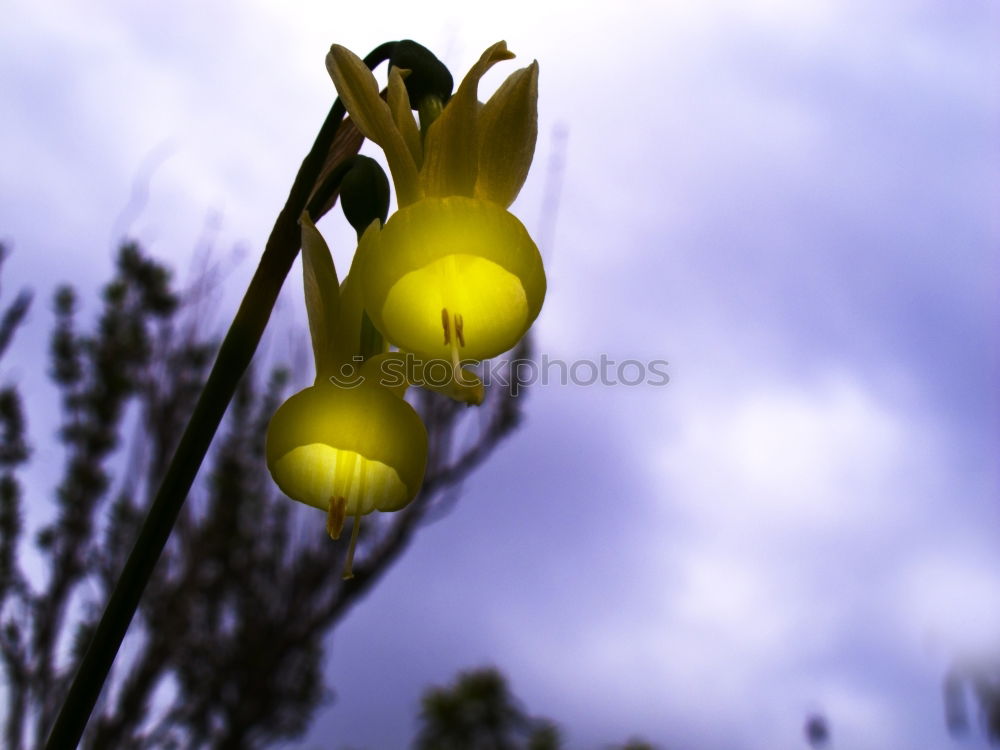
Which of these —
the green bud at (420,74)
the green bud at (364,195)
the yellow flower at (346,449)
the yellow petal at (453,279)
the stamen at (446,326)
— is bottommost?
the yellow flower at (346,449)

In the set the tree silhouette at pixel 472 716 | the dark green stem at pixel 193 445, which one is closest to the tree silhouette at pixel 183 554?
the tree silhouette at pixel 472 716

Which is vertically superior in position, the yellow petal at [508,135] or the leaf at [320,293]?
the yellow petal at [508,135]

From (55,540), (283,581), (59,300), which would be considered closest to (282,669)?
(283,581)

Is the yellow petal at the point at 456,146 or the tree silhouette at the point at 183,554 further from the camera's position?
the tree silhouette at the point at 183,554

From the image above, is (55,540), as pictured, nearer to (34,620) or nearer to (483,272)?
(34,620)

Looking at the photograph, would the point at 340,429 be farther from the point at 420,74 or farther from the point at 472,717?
the point at 472,717

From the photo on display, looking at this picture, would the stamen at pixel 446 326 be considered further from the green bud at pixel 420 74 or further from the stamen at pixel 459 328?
the green bud at pixel 420 74

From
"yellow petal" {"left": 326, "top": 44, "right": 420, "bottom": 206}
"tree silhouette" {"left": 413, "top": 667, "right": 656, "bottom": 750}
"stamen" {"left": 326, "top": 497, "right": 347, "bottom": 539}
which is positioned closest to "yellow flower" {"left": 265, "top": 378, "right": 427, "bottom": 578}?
"stamen" {"left": 326, "top": 497, "right": 347, "bottom": 539}

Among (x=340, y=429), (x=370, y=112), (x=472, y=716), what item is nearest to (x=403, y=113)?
(x=370, y=112)

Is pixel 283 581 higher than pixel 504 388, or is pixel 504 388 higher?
pixel 504 388
